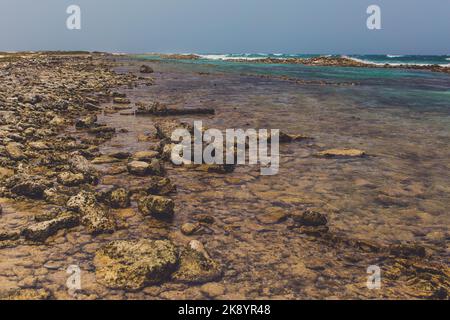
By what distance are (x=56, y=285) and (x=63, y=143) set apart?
6247 mm

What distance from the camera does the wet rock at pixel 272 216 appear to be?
5964 millimetres

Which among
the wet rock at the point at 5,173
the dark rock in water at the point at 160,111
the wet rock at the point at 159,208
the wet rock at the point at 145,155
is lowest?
the wet rock at the point at 159,208

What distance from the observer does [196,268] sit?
4.44m

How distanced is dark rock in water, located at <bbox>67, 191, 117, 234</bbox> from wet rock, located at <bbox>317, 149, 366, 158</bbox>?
621 centimetres

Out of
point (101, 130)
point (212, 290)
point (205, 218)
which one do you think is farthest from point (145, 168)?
point (101, 130)

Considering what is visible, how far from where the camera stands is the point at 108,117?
14.3 metres

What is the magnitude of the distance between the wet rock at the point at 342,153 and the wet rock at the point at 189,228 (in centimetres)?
538

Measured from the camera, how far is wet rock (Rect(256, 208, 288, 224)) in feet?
19.6

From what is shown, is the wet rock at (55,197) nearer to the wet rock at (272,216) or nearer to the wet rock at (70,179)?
the wet rock at (70,179)

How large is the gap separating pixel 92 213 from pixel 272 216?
2.83 meters

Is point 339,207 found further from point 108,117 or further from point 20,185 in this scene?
point 108,117

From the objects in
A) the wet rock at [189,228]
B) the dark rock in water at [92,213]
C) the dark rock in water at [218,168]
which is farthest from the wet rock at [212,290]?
the dark rock in water at [218,168]

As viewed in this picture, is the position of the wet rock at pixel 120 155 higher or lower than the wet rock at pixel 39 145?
lower

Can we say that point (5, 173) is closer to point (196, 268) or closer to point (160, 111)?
point (196, 268)
